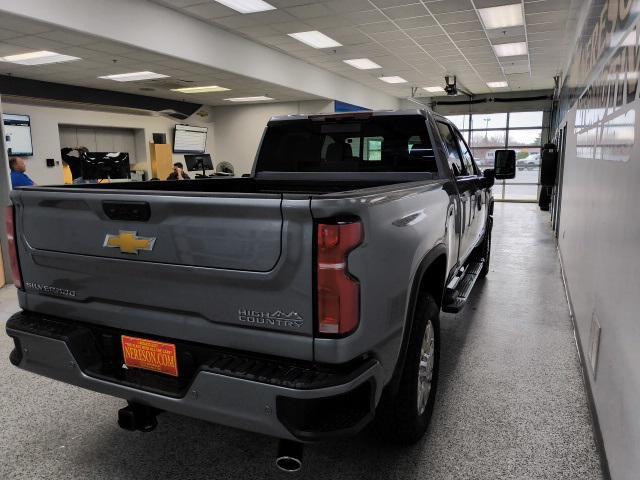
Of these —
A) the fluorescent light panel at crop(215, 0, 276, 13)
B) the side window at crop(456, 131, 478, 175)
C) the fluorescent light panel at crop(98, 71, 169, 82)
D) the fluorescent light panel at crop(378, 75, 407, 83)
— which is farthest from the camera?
the fluorescent light panel at crop(378, 75, 407, 83)

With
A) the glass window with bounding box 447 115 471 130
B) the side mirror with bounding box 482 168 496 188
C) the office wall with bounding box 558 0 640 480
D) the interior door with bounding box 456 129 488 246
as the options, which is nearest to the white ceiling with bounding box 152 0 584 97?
the side mirror with bounding box 482 168 496 188

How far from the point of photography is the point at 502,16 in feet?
24.4

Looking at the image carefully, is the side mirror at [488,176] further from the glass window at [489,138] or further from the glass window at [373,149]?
the glass window at [489,138]

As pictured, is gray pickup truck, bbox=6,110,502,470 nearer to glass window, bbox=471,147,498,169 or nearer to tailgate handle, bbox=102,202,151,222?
tailgate handle, bbox=102,202,151,222

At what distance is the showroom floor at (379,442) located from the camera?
6.28 feet

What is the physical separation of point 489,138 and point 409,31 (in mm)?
9977

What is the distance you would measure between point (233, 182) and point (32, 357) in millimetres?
1583

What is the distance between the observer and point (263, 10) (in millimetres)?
6996

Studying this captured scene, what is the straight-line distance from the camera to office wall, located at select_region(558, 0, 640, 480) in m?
1.60

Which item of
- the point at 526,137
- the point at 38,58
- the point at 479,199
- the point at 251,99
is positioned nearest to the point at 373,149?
the point at 479,199

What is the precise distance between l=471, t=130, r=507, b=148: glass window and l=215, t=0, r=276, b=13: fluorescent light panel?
12.2 metres

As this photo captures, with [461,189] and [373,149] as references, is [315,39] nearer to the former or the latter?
[373,149]

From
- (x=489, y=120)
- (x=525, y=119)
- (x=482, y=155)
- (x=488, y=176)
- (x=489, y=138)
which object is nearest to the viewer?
(x=488, y=176)

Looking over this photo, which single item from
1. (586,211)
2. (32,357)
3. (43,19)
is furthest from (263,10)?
(32,357)
